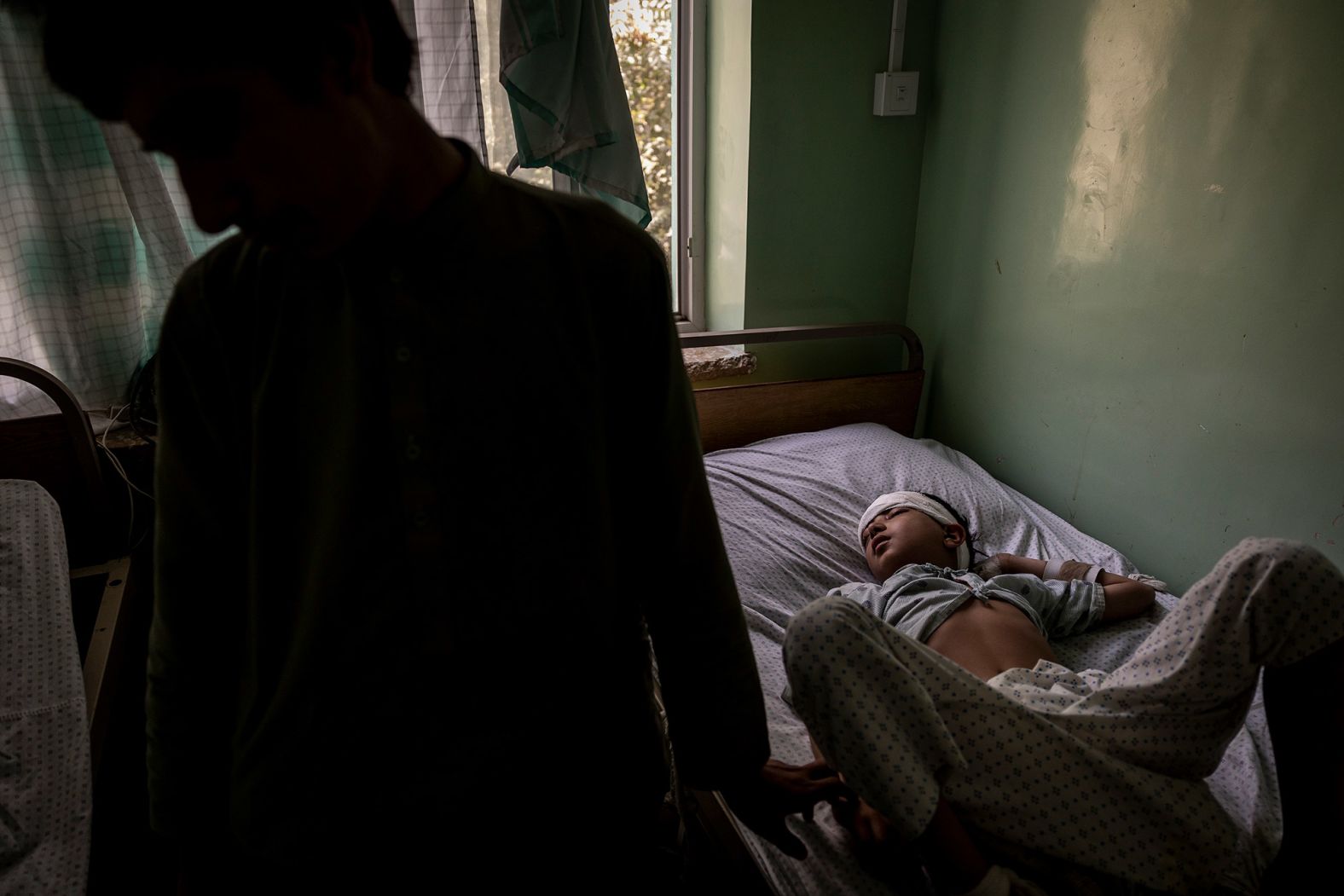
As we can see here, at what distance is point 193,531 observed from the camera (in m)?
0.72

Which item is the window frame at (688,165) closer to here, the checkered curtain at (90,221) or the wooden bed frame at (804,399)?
the wooden bed frame at (804,399)

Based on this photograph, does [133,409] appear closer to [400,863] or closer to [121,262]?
[121,262]

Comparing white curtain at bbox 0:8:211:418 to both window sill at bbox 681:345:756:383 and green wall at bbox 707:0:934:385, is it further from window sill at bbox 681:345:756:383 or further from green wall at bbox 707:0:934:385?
green wall at bbox 707:0:934:385

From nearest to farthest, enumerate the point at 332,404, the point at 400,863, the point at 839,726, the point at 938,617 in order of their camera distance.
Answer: the point at 332,404
the point at 400,863
the point at 839,726
the point at 938,617

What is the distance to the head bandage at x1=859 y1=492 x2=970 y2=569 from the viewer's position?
6.38 ft

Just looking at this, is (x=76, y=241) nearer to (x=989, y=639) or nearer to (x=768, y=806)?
(x=768, y=806)

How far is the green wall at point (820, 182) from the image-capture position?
2.32 meters

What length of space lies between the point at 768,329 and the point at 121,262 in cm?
170

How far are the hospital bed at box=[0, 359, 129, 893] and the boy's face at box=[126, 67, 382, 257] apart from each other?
101cm

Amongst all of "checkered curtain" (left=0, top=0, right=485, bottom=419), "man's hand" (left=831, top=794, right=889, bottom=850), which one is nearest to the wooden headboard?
"checkered curtain" (left=0, top=0, right=485, bottom=419)

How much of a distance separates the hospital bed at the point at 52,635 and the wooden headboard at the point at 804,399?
60.6 inches

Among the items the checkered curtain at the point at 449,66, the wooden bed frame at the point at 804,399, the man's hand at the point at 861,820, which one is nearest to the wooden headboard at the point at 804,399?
the wooden bed frame at the point at 804,399

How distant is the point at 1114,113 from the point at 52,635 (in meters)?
2.48

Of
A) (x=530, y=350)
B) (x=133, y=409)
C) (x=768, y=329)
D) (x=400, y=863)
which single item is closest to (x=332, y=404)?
(x=530, y=350)
